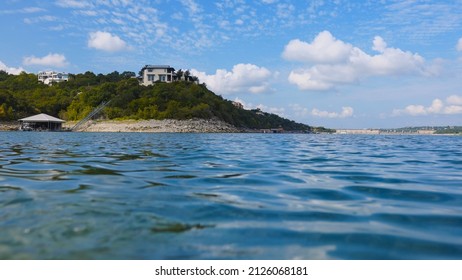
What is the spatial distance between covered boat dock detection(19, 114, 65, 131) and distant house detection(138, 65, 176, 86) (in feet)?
112

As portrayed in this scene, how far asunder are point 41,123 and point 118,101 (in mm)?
17689

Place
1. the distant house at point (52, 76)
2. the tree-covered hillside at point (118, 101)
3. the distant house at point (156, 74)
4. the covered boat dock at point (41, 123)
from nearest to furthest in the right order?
1. the covered boat dock at point (41, 123)
2. the tree-covered hillside at point (118, 101)
3. the distant house at point (156, 74)
4. the distant house at point (52, 76)

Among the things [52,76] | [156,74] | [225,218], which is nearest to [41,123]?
[156,74]

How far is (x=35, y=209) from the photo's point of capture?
172 inches

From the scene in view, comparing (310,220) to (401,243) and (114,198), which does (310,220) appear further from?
(114,198)

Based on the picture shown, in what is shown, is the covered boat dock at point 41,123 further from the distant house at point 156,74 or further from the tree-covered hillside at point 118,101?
the distant house at point 156,74

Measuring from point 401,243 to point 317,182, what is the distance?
11.9 feet

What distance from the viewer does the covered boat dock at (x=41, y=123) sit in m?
68.6

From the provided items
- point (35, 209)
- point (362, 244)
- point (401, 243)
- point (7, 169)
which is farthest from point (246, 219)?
point (7, 169)

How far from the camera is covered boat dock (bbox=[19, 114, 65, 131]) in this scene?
68625 millimetres

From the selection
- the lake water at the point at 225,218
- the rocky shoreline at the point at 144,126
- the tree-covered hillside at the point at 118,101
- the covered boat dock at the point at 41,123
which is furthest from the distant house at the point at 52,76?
the lake water at the point at 225,218

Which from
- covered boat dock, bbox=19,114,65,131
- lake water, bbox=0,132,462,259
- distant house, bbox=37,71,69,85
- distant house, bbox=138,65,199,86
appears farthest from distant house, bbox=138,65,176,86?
lake water, bbox=0,132,462,259

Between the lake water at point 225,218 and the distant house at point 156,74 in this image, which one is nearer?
the lake water at point 225,218

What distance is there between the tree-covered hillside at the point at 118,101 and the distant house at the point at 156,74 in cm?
595
